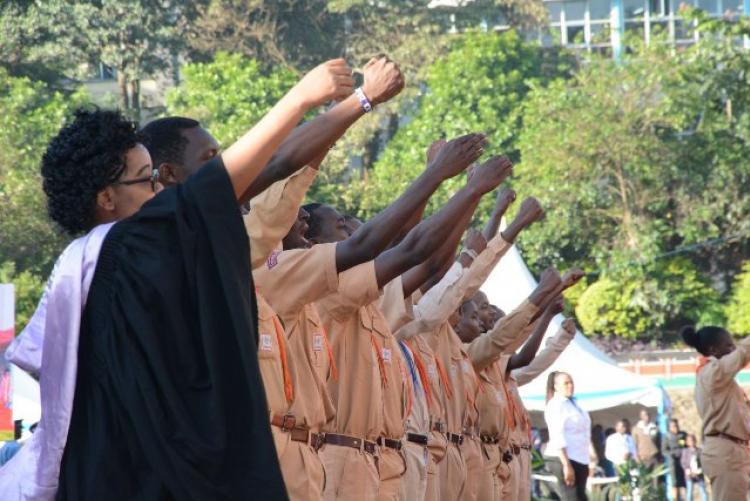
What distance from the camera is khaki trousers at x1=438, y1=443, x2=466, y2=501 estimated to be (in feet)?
27.1

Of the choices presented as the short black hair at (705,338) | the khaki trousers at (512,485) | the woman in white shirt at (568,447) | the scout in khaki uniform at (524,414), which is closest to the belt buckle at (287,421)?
the khaki trousers at (512,485)

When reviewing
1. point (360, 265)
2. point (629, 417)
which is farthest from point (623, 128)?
point (360, 265)

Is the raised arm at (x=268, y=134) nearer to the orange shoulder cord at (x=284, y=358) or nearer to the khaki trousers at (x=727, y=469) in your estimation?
the orange shoulder cord at (x=284, y=358)

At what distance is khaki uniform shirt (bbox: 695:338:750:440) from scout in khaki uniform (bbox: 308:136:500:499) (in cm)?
551

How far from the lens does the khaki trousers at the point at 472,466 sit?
28.8 feet

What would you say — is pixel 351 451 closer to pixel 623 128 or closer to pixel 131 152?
pixel 131 152

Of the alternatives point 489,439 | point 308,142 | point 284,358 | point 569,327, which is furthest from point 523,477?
point 308,142

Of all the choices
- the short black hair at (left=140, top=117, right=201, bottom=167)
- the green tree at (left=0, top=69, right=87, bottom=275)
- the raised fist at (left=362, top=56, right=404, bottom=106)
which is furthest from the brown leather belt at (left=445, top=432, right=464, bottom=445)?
the green tree at (left=0, top=69, right=87, bottom=275)

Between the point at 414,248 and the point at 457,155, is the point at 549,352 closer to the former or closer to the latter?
the point at 414,248

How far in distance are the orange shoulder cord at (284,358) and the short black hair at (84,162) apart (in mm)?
1564

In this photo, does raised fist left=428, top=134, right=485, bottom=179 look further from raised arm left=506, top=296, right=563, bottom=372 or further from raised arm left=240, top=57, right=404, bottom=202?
raised arm left=506, top=296, right=563, bottom=372

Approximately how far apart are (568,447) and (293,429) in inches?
393

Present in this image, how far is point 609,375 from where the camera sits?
62.0 ft

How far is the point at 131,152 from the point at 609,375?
613 inches
